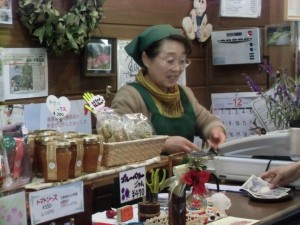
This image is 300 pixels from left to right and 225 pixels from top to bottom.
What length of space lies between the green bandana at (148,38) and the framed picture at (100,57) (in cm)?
27

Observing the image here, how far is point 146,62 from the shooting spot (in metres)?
3.05

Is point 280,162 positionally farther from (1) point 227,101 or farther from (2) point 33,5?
(1) point 227,101

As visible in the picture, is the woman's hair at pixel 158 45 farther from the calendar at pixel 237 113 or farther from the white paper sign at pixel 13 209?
the white paper sign at pixel 13 209

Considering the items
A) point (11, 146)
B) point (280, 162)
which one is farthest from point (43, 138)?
point (280, 162)

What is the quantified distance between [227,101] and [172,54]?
1.33 m

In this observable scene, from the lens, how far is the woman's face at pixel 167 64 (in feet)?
9.73

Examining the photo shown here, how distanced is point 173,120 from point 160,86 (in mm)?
207

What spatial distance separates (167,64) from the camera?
9.75 feet

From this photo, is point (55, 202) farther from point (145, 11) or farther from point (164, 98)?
point (145, 11)

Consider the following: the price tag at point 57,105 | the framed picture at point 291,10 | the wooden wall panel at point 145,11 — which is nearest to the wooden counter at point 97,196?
the price tag at point 57,105

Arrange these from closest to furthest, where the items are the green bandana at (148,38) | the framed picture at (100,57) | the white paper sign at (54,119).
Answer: the white paper sign at (54,119) < the green bandana at (148,38) < the framed picture at (100,57)

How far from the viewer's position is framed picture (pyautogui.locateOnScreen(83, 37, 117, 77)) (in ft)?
10.4

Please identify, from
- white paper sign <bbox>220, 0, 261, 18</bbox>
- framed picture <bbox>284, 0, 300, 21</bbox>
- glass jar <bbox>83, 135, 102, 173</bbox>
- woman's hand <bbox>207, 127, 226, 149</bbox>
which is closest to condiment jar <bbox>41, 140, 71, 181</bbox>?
glass jar <bbox>83, 135, 102, 173</bbox>

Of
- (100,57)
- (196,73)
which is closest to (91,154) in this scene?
(100,57)
